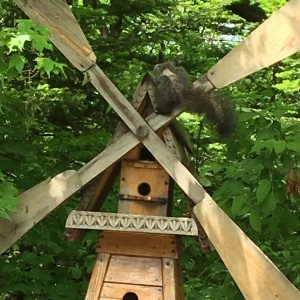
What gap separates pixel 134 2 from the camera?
5445 millimetres

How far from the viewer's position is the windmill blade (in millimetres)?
3289

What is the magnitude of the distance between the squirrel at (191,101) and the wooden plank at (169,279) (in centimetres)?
77

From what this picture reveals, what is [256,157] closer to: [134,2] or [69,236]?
[69,236]

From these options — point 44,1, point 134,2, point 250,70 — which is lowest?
point 250,70

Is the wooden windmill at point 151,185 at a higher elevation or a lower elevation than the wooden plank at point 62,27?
lower

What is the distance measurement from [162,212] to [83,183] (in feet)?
1.55

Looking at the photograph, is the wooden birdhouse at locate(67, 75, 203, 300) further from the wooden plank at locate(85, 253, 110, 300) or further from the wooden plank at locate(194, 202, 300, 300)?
the wooden plank at locate(194, 202, 300, 300)

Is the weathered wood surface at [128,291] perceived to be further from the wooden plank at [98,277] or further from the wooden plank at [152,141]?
the wooden plank at [152,141]

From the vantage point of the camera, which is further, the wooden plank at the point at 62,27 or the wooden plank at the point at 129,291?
the wooden plank at the point at 62,27

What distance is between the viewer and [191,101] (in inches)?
137

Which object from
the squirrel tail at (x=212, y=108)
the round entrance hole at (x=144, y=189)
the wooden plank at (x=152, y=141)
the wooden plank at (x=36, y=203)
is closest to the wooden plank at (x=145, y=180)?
the round entrance hole at (x=144, y=189)

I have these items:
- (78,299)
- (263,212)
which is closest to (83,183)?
(263,212)

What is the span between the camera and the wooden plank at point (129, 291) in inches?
140

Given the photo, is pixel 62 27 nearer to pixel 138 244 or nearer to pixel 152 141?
pixel 152 141
